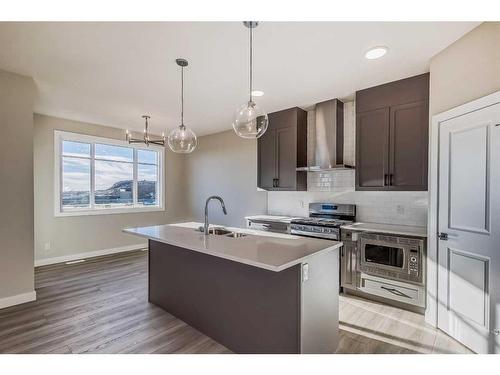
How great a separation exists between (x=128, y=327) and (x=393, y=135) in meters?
3.70

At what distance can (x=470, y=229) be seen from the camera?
88.4 inches

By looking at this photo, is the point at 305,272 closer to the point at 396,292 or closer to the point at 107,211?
the point at 396,292

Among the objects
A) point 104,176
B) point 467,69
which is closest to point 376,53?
point 467,69

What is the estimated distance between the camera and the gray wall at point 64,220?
4570 millimetres

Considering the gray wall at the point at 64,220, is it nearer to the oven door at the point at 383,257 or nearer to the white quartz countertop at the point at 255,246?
A: the white quartz countertop at the point at 255,246

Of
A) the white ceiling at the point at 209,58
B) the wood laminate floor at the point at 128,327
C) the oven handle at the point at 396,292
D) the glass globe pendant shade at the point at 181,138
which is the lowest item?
the wood laminate floor at the point at 128,327

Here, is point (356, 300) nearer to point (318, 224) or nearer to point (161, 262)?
point (318, 224)

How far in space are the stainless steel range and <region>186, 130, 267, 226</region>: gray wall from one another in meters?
1.19

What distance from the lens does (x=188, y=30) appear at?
218 cm

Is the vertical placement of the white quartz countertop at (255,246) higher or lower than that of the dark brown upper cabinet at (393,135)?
lower

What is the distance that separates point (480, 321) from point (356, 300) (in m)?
1.30

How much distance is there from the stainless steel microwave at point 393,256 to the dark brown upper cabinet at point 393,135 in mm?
650

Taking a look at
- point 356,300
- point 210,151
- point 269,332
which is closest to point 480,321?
point 356,300

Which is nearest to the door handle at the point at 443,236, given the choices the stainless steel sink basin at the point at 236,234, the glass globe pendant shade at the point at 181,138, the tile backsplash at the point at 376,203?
the tile backsplash at the point at 376,203
